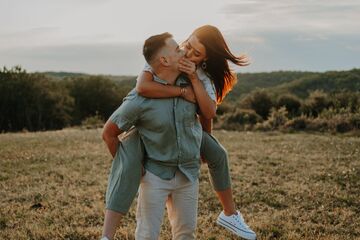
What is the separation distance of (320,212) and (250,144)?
7.69m

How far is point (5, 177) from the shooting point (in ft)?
30.1

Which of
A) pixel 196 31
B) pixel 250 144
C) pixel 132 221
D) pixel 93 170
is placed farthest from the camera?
pixel 250 144

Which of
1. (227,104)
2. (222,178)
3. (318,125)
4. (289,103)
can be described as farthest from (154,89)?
(227,104)

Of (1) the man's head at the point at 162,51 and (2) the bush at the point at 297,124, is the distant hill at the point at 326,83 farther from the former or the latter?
(1) the man's head at the point at 162,51

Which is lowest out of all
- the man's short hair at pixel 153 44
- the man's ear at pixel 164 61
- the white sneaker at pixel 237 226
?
the white sneaker at pixel 237 226

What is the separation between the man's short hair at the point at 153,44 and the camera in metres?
3.50

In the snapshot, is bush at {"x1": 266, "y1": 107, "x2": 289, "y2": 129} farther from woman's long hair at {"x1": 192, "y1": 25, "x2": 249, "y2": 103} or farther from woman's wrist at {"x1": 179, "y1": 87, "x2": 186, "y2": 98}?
woman's wrist at {"x1": 179, "y1": 87, "x2": 186, "y2": 98}

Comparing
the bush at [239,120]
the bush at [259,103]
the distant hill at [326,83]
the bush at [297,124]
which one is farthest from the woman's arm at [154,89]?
the distant hill at [326,83]

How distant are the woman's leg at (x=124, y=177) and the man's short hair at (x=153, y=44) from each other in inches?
23.1

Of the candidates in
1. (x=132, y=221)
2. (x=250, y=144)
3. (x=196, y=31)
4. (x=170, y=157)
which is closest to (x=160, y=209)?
(x=170, y=157)

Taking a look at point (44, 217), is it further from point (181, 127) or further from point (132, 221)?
point (181, 127)

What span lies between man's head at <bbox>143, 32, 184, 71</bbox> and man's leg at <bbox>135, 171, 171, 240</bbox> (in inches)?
31.5

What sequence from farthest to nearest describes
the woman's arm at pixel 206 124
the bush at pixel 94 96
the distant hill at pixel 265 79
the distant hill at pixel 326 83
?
the distant hill at pixel 265 79 → the bush at pixel 94 96 → the distant hill at pixel 326 83 → the woman's arm at pixel 206 124

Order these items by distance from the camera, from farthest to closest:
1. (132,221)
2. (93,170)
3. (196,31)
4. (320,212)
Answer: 1. (93,170)
2. (320,212)
3. (132,221)
4. (196,31)
